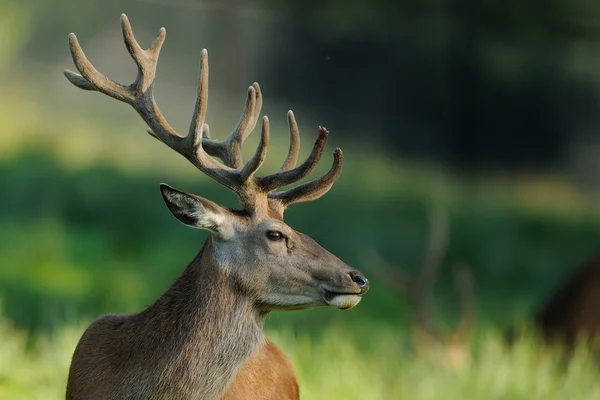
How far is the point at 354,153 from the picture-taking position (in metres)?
14.8

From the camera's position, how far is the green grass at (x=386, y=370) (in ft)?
22.3

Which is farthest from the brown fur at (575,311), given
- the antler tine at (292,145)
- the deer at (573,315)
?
the antler tine at (292,145)

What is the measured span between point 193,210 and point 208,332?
1.59ft

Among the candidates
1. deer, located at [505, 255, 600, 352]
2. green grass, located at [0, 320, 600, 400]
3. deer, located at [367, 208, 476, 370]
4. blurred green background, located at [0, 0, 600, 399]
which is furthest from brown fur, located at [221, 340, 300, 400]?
deer, located at [505, 255, 600, 352]

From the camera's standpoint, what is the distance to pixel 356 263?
12.4 meters

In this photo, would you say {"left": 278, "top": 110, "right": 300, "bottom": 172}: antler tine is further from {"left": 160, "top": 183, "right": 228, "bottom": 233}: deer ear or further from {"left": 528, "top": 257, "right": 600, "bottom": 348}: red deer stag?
{"left": 528, "top": 257, "right": 600, "bottom": 348}: red deer stag

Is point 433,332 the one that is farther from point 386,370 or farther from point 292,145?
point 292,145

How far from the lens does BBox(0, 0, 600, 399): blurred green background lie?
10.3 m

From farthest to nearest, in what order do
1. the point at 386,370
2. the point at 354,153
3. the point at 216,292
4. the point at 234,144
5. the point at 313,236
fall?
the point at 354,153
the point at 313,236
the point at 386,370
the point at 234,144
the point at 216,292

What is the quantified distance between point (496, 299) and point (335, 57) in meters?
4.05

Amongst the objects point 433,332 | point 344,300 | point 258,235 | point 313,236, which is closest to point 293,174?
point 258,235

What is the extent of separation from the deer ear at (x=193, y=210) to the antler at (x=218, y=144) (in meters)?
0.18

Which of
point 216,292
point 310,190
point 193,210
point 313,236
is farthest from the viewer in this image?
point 313,236

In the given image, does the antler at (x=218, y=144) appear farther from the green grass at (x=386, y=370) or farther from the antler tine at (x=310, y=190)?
the green grass at (x=386, y=370)
